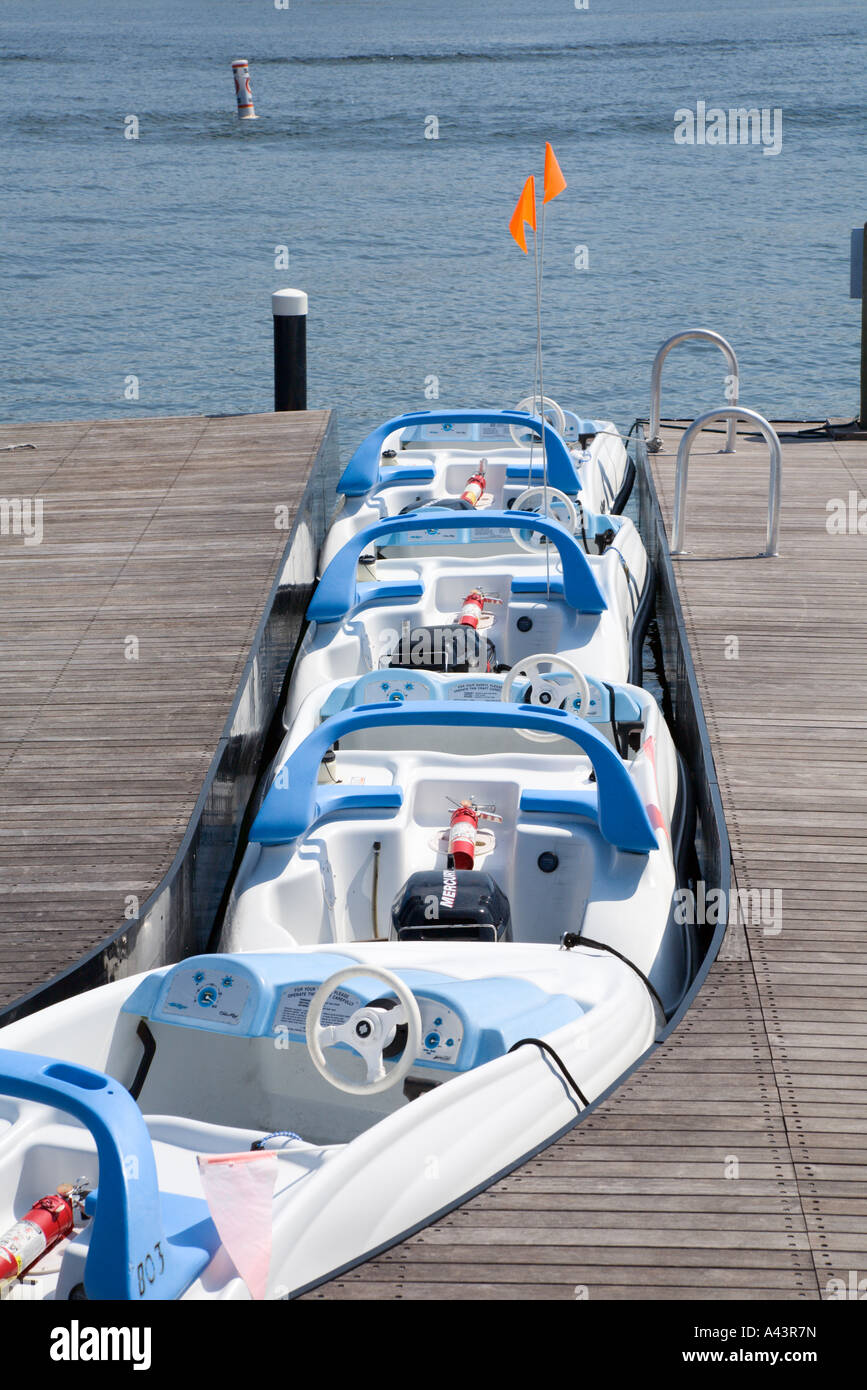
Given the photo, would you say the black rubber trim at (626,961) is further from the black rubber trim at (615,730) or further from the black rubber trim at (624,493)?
the black rubber trim at (624,493)

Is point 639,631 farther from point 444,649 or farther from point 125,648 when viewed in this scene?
point 125,648

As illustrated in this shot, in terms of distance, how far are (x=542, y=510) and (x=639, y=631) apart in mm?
1010

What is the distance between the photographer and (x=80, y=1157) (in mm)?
3670

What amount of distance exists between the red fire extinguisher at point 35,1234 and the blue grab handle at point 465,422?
652 cm

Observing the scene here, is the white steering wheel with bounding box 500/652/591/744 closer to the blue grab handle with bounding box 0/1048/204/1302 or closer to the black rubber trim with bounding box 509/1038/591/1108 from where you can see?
the black rubber trim with bounding box 509/1038/591/1108

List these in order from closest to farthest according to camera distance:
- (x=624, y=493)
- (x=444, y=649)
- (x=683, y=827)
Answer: (x=683, y=827) < (x=444, y=649) < (x=624, y=493)

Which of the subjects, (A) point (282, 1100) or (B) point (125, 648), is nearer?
(A) point (282, 1100)

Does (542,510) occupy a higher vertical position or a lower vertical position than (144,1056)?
higher

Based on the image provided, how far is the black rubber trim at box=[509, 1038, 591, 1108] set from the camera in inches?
160

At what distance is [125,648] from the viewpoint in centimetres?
721

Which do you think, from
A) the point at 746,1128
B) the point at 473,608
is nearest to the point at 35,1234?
the point at 746,1128

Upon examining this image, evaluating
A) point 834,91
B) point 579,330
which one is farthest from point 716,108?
point 579,330

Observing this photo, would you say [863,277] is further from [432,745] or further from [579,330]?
[579,330]

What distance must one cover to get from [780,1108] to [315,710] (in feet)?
10.2
